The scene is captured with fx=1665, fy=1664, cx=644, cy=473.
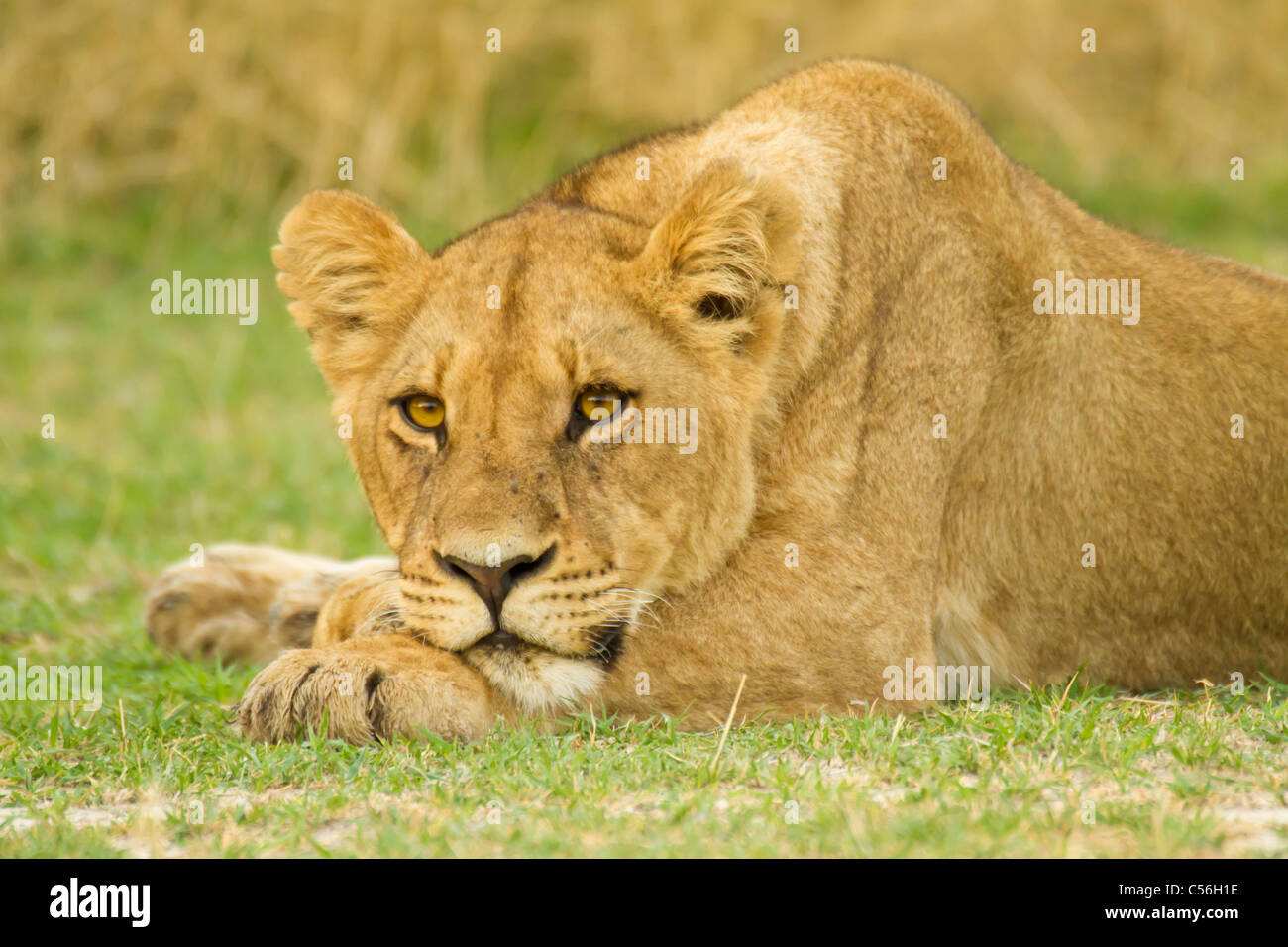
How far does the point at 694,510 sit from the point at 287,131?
33.4ft

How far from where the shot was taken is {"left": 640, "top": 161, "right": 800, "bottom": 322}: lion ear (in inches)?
181

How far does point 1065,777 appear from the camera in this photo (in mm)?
3805

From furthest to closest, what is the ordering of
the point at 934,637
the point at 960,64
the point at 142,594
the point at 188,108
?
the point at 960,64, the point at 188,108, the point at 142,594, the point at 934,637

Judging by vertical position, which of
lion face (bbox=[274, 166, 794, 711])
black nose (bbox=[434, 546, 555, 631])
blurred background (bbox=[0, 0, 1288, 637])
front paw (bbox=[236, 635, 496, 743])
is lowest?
front paw (bbox=[236, 635, 496, 743])

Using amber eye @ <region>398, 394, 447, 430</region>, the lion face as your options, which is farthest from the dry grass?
amber eye @ <region>398, 394, 447, 430</region>

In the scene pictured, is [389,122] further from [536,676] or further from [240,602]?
[536,676]

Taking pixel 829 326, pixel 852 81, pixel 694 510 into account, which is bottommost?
pixel 694 510

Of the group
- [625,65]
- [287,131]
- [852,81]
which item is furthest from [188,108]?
[852,81]

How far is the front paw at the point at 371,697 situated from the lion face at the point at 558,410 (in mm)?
78

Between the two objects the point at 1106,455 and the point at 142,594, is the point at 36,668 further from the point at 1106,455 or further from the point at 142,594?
the point at 1106,455

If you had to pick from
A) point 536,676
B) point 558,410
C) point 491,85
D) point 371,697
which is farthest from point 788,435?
point 491,85

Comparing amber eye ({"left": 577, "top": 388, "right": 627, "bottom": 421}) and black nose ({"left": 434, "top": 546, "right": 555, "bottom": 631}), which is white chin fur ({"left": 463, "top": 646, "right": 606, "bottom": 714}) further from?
amber eye ({"left": 577, "top": 388, "right": 627, "bottom": 421})

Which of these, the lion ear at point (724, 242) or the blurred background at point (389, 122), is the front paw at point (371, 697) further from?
the blurred background at point (389, 122)

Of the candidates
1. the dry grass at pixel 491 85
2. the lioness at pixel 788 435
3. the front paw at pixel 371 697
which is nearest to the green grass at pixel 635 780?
the front paw at pixel 371 697
